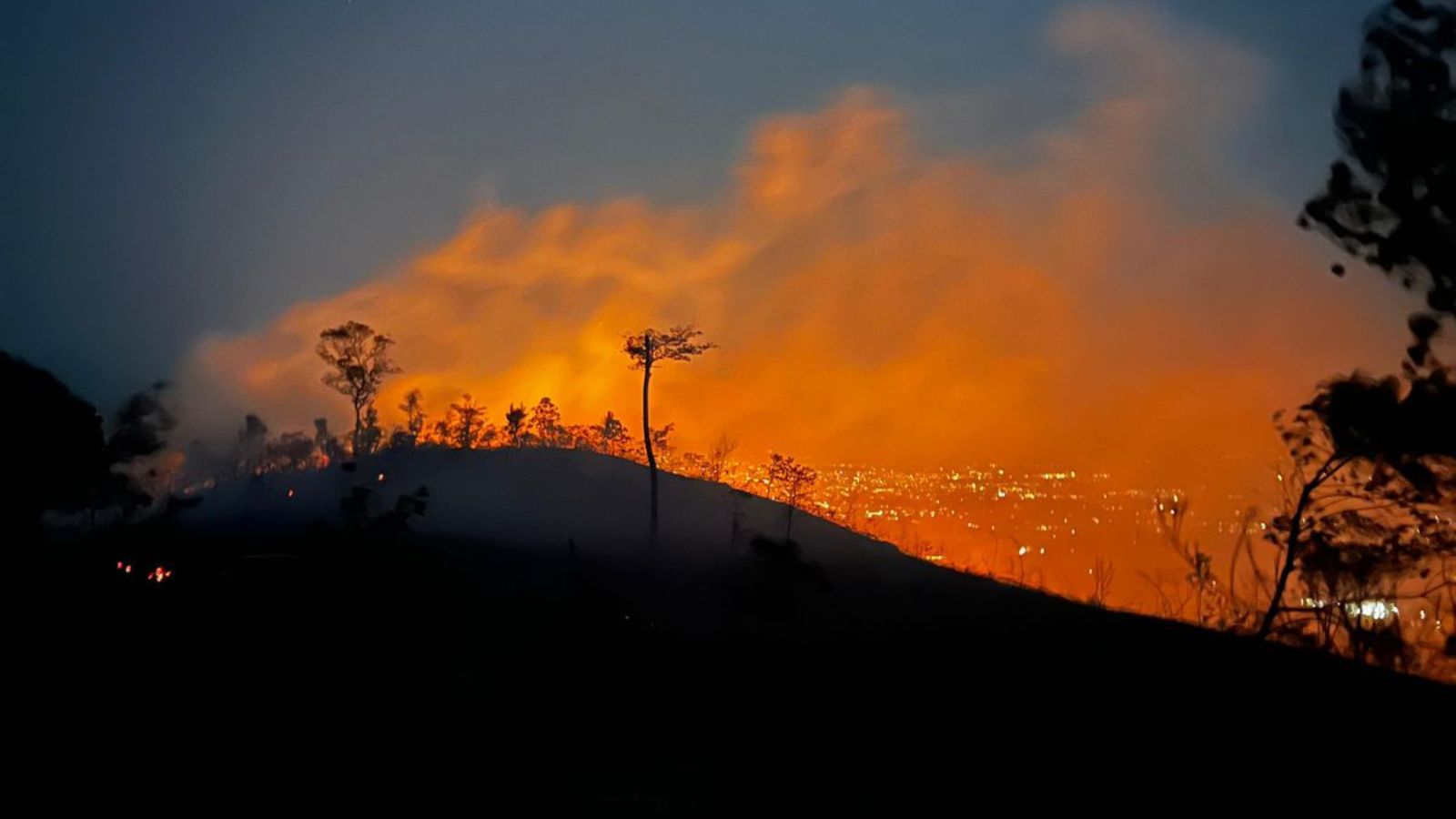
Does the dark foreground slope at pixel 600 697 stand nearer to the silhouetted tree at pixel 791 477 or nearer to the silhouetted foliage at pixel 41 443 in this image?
the silhouetted foliage at pixel 41 443

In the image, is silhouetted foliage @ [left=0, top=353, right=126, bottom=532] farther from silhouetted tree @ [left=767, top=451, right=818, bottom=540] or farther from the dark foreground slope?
silhouetted tree @ [left=767, top=451, right=818, bottom=540]

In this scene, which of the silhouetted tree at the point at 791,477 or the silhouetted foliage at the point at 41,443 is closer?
the silhouetted foliage at the point at 41,443

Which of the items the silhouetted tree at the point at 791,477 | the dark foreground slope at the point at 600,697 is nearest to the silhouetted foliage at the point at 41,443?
the dark foreground slope at the point at 600,697

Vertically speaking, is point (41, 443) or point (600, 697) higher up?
point (41, 443)

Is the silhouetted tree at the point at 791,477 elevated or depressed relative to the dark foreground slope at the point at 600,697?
elevated

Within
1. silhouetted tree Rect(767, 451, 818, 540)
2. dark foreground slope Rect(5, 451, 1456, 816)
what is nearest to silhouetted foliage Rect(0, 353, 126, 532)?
dark foreground slope Rect(5, 451, 1456, 816)

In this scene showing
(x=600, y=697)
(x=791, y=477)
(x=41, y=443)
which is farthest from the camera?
(x=791, y=477)

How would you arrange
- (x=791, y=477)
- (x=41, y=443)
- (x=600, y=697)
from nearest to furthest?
(x=600, y=697) < (x=41, y=443) < (x=791, y=477)

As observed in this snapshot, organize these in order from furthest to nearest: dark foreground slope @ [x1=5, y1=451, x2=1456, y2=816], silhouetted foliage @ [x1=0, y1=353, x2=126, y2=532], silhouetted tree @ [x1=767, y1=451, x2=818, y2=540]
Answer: silhouetted tree @ [x1=767, y1=451, x2=818, y2=540] < silhouetted foliage @ [x1=0, y1=353, x2=126, y2=532] < dark foreground slope @ [x1=5, y1=451, x2=1456, y2=816]

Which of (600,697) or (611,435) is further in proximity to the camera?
(611,435)
